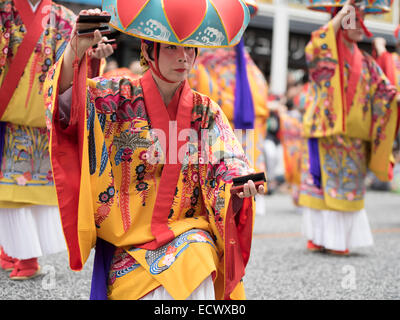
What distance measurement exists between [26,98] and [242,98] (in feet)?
7.31

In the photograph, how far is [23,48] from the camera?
297 centimetres

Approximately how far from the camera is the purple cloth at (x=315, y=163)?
14.4 feet

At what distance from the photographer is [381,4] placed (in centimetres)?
377

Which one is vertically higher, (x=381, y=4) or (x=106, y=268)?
(x=381, y=4)

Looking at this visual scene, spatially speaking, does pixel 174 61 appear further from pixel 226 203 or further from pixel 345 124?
pixel 345 124

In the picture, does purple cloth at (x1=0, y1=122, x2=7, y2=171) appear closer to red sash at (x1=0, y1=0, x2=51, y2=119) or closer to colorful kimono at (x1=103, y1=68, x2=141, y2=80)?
red sash at (x1=0, y1=0, x2=51, y2=119)

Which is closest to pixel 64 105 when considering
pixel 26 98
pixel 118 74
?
pixel 26 98

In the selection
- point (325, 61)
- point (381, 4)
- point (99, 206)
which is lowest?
point (99, 206)

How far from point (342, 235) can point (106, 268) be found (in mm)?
2649

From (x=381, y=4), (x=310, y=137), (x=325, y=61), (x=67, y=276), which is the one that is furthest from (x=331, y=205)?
(x=67, y=276)

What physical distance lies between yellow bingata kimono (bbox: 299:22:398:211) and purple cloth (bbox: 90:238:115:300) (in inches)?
95.8

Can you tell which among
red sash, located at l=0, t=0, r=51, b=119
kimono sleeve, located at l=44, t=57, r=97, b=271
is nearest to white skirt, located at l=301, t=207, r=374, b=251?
→ red sash, located at l=0, t=0, r=51, b=119
